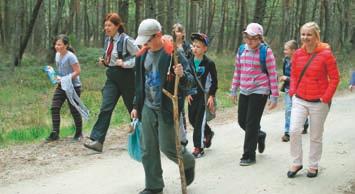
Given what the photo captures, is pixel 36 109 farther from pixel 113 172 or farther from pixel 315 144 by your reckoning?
pixel 315 144

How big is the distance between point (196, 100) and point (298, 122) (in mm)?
1920

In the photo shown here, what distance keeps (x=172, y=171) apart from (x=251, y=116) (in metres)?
1.31

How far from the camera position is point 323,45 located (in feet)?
22.3

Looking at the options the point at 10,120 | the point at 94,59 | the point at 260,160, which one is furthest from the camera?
the point at 94,59

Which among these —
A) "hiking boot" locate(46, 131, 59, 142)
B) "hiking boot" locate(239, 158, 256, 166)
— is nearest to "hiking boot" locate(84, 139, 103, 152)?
"hiking boot" locate(46, 131, 59, 142)

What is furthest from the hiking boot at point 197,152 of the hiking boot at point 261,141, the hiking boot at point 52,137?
the hiking boot at point 52,137

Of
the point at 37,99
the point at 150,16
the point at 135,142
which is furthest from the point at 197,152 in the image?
the point at 150,16

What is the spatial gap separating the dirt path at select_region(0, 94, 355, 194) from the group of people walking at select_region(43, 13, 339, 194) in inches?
11.3

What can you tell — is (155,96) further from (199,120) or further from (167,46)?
(199,120)

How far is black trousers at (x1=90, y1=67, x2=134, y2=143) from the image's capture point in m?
8.54

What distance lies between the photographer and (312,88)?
6742 mm

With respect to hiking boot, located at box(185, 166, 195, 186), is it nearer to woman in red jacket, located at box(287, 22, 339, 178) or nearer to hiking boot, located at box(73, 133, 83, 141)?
woman in red jacket, located at box(287, 22, 339, 178)

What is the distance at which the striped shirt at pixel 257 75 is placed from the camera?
24.3 ft

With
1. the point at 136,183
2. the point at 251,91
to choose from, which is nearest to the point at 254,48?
A: the point at 251,91
